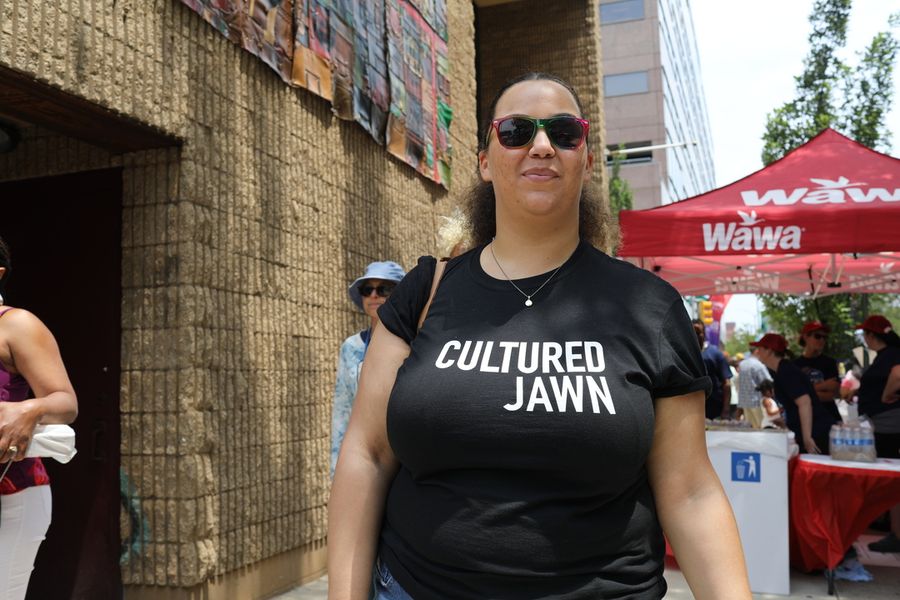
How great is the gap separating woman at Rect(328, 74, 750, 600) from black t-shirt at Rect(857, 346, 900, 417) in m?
6.57

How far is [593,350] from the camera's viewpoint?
57.3 inches

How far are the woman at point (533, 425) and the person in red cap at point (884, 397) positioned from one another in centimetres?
646

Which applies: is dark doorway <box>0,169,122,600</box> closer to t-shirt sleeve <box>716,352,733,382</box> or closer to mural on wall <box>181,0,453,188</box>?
mural on wall <box>181,0,453,188</box>

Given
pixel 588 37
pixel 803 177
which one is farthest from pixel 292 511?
pixel 588 37

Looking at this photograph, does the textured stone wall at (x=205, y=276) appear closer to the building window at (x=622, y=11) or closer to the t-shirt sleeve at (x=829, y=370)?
the t-shirt sleeve at (x=829, y=370)

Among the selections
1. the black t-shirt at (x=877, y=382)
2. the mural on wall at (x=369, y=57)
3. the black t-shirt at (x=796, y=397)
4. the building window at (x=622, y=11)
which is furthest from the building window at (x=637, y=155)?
the black t-shirt at (x=796, y=397)

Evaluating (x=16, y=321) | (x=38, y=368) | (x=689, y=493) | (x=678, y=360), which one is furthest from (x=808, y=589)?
(x=16, y=321)

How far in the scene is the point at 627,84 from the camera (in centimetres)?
4125

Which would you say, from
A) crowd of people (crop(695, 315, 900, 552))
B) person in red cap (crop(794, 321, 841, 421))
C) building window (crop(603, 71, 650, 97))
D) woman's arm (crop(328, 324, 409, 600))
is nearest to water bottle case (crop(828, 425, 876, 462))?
crowd of people (crop(695, 315, 900, 552))

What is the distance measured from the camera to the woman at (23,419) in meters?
2.56

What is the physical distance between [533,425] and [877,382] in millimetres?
6941

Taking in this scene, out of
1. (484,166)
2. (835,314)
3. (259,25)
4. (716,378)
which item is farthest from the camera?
(835,314)

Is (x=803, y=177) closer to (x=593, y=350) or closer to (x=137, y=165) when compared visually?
(x=137, y=165)

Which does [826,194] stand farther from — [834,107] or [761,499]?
[834,107]
